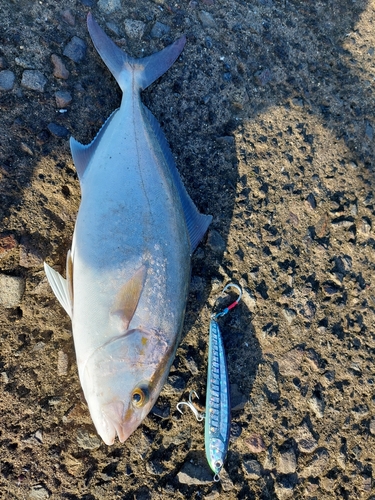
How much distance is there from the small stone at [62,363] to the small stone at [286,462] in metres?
1.56

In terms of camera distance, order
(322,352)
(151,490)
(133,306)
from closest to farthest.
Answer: (133,306) < (151,490) < (322,352)

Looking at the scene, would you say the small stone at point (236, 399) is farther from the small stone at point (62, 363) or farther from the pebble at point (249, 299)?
the small stone at point (62, 363)

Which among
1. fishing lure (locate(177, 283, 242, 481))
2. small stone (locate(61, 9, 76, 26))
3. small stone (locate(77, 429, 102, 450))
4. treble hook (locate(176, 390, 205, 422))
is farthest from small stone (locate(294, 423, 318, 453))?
small stone (locate(61, 9, 76, 26))

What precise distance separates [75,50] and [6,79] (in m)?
0.50

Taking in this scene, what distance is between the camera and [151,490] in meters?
2.54

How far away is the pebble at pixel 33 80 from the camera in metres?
2.59

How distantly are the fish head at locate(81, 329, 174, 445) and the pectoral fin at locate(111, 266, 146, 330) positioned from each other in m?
0.09

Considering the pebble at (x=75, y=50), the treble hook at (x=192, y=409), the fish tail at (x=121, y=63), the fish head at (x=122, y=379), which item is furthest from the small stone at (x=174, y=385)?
the pebble at (x=75, y=50)

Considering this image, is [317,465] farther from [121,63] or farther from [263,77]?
[121,63]

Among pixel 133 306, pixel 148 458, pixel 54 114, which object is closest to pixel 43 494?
pixel 148 458

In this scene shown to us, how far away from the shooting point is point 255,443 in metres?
2.71

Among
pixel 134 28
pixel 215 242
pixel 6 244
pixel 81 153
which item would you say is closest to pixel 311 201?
pixel 215 242

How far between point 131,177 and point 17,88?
1.00 metres

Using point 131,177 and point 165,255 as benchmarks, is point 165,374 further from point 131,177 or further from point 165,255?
point 131,177
